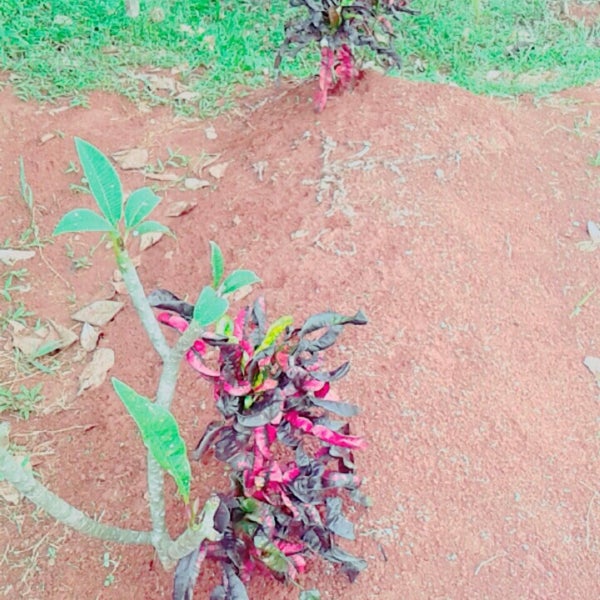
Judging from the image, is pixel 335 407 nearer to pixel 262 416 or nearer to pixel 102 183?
pixel 262 416

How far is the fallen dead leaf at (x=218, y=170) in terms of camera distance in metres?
3.06

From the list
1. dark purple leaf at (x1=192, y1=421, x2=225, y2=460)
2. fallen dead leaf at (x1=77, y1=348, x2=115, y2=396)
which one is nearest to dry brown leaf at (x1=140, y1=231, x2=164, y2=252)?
fallen dead leaf at (x1=77, y1=348, x2=115, y2=396)

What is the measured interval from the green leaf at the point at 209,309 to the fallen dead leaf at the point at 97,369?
4.08 ft

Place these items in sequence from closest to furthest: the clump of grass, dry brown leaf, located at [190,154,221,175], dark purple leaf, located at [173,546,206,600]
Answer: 1. dark purple leaf, located at [173,546,206,600]
2. the clump of grass
3. dry brown leaf, located at [190,154,221,175]

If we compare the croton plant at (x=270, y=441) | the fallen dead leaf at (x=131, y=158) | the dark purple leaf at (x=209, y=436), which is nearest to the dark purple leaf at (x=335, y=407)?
the croton plant at (x=270, y=441)

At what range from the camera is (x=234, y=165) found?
3.06 metres

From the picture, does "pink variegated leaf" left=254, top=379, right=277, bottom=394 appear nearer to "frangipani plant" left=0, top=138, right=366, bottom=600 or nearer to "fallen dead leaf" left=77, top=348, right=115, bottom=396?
"frangipani plant" left=0, top=138, right=366, bottom=600

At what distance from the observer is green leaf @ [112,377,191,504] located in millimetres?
1171

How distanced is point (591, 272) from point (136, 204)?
1.72 meters

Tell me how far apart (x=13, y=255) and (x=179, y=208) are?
615mm

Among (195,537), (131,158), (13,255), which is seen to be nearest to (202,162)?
(131,158)

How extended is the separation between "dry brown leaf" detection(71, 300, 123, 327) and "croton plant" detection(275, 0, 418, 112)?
3.62 feet

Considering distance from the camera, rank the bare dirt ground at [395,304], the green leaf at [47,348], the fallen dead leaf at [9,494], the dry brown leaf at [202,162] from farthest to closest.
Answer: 1. the dry brown leaf at [202,162]
2. the green leaf at [47,348]
3. the fallen dead leaf at [9,494]
4. the bare dirt ground at [395,304]

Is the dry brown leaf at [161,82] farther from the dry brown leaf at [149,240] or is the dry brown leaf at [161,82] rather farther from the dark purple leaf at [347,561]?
the dark purple leaf at [347,561]
